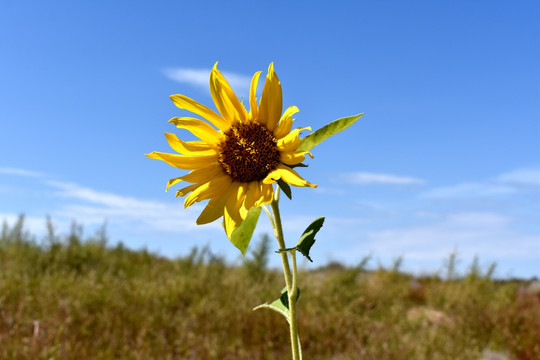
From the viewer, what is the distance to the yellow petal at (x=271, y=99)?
1.21 m

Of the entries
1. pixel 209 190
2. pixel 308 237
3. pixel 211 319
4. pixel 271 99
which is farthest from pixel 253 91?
pixel 211 319

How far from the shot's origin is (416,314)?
6.52 metres

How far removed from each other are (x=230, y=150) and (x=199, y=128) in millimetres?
95

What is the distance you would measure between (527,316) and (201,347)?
3.98 meters

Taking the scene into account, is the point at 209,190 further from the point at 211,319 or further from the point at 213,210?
the point at 211,319

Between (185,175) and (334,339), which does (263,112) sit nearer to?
(185,175)

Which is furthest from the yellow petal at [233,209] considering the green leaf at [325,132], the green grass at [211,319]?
the green grass at [211,319]

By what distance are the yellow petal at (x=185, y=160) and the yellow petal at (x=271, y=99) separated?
181 mm

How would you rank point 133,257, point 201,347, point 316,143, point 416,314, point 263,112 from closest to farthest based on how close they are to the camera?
point 316,143, point 263,112, point 201,347, point 416,314, point 133,257

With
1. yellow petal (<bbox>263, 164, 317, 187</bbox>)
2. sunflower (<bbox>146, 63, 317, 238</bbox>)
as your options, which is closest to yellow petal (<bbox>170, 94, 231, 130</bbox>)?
sunflower (<bbox>146, 63, 317, 238</bbox>)

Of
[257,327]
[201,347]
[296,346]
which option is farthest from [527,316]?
[296,346]

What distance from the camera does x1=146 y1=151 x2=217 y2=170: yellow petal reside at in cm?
125

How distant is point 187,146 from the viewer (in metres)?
1.28

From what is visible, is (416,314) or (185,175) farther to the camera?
(416,314)
